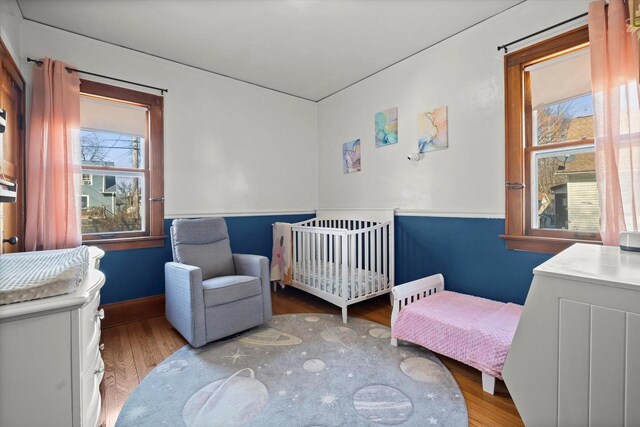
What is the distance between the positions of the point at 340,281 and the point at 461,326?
106 centimetres

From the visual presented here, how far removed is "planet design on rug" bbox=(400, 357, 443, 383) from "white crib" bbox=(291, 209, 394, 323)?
702 millimetres

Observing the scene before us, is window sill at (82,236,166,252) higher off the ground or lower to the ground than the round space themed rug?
higher

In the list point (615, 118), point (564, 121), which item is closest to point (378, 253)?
point (564, 121)

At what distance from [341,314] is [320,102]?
106 inches

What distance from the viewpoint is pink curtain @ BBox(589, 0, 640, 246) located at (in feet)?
4.92

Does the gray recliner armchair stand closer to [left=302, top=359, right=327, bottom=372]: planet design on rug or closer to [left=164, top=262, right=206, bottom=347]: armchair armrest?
[left=164, top=262, right=206, bottom=347]: armchair armrest

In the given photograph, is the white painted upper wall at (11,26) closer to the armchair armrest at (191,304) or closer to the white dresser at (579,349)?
the armchair armrest at (191,304)

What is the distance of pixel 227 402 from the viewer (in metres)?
1.42

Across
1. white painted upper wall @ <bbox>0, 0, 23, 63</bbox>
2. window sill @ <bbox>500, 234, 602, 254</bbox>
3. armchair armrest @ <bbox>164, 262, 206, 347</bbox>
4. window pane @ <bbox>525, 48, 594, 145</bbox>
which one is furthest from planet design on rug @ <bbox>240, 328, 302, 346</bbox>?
white painted upper wall @ <bbox>0, 0, 23, 63</bbox>

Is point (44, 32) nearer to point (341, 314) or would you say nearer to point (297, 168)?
point (297, 168)

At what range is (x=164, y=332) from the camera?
224 centimetres

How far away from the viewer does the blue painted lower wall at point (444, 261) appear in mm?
2077

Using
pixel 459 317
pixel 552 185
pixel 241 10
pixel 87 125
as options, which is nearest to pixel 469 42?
pixel 552 185

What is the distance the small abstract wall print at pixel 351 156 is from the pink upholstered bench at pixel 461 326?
1.59 meters
